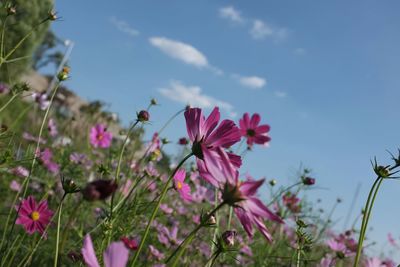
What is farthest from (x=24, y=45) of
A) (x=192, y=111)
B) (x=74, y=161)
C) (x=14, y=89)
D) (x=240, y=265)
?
(x=192, y=111)

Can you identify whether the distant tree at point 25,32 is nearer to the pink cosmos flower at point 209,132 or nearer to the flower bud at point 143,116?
the flower bud at point 143,116

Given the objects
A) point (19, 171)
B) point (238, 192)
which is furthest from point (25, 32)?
point (238, 192)

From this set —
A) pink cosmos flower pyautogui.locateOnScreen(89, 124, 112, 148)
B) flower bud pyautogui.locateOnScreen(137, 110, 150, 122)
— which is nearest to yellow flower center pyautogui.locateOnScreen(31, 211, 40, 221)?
flower bud pyautogui.locateOnScreen(137, 110, 150, 122)

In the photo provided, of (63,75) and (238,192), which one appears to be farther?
(63,75)

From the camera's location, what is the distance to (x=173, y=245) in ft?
8.11

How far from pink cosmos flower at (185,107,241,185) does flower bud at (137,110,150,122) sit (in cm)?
44

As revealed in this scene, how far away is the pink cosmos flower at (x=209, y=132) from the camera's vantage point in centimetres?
89

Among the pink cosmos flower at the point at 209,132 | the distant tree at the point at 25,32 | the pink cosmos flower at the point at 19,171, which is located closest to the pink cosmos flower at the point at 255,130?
the pink cosmos flower at the point at 19,171

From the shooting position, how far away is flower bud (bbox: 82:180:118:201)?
53 centimetres

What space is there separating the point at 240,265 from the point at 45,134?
158 centimetres

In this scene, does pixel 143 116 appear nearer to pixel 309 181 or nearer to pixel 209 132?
pixel 209 132

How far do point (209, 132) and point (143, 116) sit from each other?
1.55ft

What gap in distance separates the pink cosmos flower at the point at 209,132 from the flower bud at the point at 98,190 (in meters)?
0.34

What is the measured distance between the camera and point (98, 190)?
538mm
